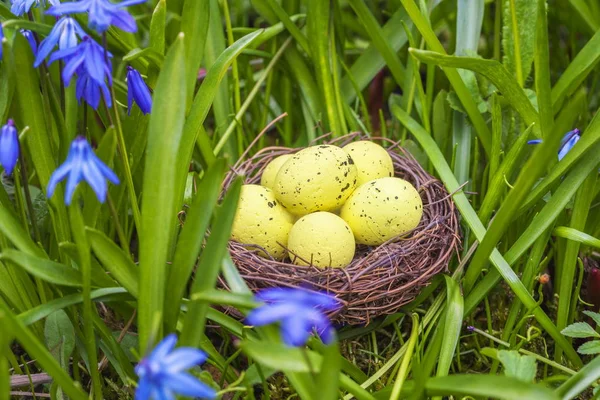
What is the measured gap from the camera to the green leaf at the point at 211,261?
917mm

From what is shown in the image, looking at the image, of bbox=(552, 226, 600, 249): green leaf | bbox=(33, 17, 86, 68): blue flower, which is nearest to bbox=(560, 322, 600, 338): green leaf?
bbox=(552, 226, 600, 249): green leaf

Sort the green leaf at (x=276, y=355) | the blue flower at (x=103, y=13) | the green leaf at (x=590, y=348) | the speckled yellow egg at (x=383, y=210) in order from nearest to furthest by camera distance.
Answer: the green leaf at (x=276, y=355) < the blue flower at (x=103, y=13) < the green leaf at (x=590, y=348) < the speckled yellow egg at (x=383, y=210)

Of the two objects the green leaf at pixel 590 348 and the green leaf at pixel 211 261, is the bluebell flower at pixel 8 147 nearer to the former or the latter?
the green leaf at pixel 211 261

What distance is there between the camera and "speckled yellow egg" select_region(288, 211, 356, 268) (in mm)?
1216

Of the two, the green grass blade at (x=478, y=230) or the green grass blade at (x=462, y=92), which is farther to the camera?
the green grass blade at (x=462, y=92)

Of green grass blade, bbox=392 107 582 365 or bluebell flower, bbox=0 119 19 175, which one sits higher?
bluebell flower, bbox=0 119 19 175

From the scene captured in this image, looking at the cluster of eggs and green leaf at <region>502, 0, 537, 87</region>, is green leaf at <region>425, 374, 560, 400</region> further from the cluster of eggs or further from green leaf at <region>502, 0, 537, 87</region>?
green leaf at <region>502, 0, 537, 87</region>

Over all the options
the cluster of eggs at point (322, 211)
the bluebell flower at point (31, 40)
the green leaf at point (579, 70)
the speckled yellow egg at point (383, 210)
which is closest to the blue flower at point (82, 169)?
the bluebell flower at point (31, 40)

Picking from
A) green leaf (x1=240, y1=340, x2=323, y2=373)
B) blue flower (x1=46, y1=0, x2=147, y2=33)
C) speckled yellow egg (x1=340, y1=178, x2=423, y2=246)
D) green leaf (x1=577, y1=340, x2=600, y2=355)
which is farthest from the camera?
speckled yellow egg (x1=340, y1=178, x2=423, y2=246)

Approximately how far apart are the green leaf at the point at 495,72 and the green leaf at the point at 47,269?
738 millimetres

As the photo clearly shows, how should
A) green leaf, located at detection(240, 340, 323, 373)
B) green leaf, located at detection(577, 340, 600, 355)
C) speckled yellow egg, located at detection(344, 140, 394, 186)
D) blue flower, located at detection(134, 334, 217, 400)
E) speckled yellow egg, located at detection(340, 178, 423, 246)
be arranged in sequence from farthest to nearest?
speckled yellow egg, located at detection(344, 140, 394, 186)
speckled yellow egg, located at detection(340, 178, 423, 246)
green leaf, located at detection(577, 340, 600, 355)
green leaf, located at detection(240, 340, 323, 373)
blue flower, located at detection(134, 334, 217, 400)

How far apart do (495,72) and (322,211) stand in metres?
0.43

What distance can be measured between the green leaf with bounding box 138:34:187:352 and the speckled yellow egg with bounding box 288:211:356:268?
0.36 meters

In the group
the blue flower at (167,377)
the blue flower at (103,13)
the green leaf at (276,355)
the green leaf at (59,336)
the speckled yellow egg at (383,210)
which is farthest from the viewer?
the speckled yellow egg at (383,210)
